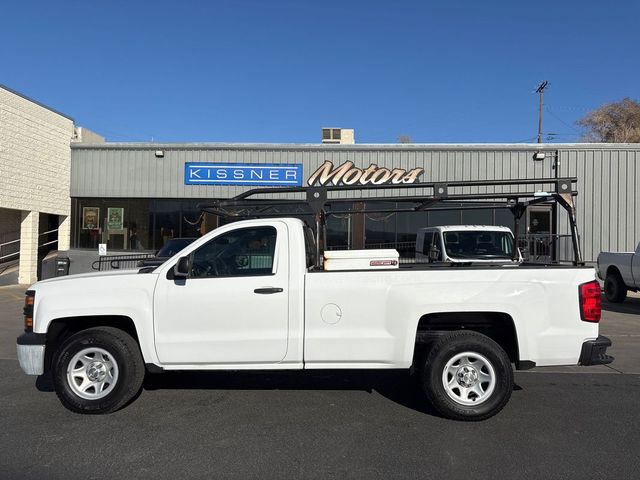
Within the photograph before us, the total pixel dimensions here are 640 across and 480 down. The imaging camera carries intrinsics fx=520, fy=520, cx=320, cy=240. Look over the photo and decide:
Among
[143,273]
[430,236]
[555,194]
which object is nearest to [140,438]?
[143,273]

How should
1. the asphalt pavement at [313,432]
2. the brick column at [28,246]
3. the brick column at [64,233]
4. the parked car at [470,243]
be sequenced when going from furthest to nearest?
the brick column at [64,233]
the brick column at [28,246]
the parked car at [470,243]
the asphalt pavement at [313,432]

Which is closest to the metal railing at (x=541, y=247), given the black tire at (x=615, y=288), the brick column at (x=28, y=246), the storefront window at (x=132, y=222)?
the black tire at (x=615, y=288)

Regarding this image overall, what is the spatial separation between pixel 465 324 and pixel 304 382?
2101mm

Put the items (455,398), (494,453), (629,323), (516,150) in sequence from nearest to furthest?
(494,453) → (455,398) → (629,323) → (516,150)

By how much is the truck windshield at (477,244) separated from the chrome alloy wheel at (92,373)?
7.03 metres

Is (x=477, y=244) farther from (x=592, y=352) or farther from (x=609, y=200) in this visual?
(x=609, y=200)

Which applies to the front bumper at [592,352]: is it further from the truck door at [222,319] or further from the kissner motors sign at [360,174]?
the kissner motors sign at [360,174]

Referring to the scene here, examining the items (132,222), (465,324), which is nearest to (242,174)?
(132,222)

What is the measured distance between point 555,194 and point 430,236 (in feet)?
19.1

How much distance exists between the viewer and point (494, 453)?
13.5ft

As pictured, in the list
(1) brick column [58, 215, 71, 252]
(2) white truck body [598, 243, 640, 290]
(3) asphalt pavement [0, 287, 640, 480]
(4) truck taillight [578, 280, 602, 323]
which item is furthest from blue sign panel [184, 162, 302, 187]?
(4) truck taillight [578, 280, 602, 323]

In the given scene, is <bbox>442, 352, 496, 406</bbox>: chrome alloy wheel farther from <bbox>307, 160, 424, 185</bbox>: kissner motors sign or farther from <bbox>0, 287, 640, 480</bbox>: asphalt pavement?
<bbox>307, 160, 424, 185</bbox>: kissner motors sign

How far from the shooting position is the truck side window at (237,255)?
509 centimetres

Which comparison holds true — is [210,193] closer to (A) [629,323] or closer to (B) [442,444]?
(A) [629,323]
